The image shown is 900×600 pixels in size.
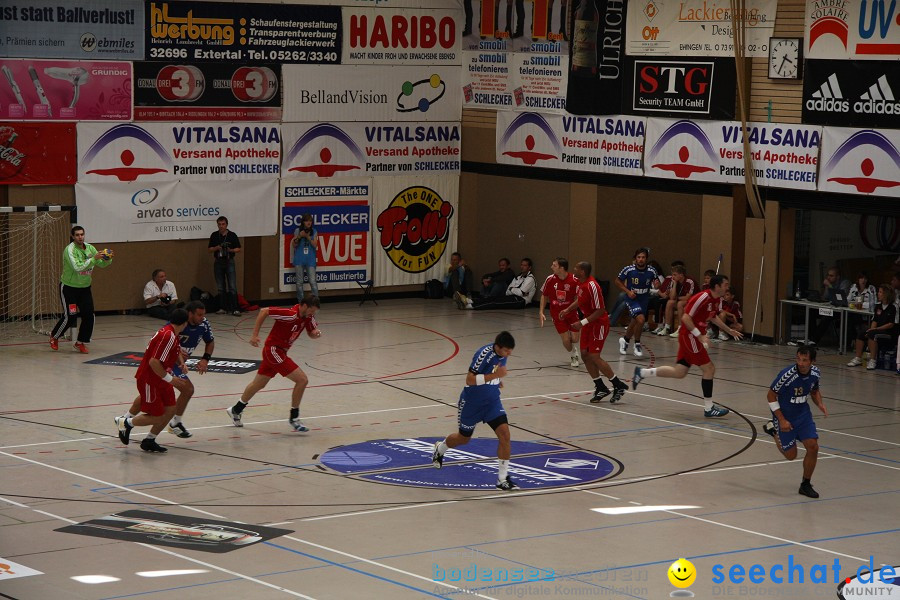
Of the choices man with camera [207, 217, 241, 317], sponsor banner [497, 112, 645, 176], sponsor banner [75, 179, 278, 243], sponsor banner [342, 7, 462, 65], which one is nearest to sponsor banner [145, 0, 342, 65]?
sponsor banner [342, 7, 462, 65]

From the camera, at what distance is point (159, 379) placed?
57.3 ft

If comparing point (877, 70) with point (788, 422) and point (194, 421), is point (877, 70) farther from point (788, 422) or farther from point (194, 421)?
point (194, 421)

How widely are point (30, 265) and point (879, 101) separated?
17181 mm

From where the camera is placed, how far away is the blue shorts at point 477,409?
53.2 ft

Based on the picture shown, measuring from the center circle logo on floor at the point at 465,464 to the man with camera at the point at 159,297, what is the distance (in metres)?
12.2

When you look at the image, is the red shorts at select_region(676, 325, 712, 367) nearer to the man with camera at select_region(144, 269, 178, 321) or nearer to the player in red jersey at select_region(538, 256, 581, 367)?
the player in red jersey at select_region(538, 256, 581, 367)

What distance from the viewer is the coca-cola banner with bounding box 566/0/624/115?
1204 inches

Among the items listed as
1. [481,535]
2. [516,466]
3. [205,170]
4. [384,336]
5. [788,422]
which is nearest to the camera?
[481,535]

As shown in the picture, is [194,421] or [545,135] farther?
[545,135]

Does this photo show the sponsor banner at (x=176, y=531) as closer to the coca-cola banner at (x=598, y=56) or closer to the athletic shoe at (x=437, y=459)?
the athletic shoe at (x=437, y=459)

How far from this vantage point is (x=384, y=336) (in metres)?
28.3

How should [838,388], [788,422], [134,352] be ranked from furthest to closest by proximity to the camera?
1. [134,352]
2. [838,388]
3. [788,422]

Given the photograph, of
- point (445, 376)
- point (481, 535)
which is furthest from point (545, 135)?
point (481, 535)

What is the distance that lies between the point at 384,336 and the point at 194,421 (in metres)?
8.84
